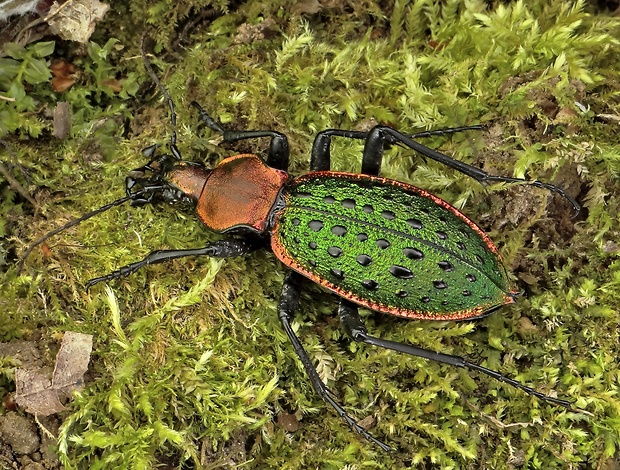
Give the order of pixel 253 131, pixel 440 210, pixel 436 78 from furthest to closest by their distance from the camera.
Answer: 1. pixel 436 78
2. pixel 253 131
3. pixel 440 210

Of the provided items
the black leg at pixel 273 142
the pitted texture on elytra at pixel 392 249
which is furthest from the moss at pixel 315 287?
the pitted texture on elytra at pixel 392 249

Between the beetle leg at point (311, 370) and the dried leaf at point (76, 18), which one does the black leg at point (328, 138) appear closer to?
the beetle leg at point (311, 370)

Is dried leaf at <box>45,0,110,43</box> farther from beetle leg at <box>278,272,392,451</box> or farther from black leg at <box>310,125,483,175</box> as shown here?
beetle leg at <box>278,272,392,451</box>

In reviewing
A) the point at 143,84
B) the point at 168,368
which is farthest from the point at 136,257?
the point at 143,84

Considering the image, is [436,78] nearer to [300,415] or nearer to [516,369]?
[516,369]

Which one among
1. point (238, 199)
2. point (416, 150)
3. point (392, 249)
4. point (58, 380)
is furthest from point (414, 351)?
point (58, 380)

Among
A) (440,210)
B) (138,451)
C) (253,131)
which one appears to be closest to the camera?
(138,451)

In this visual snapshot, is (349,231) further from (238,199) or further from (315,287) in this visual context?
(238,199)
